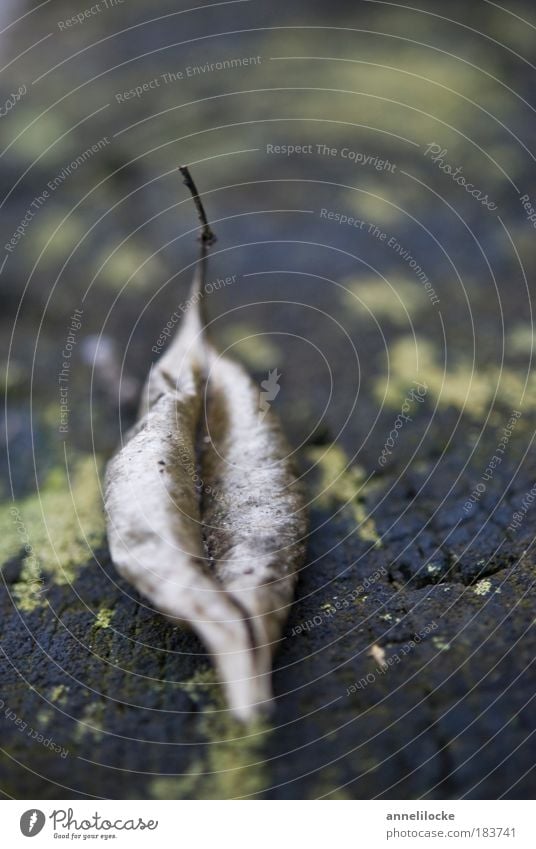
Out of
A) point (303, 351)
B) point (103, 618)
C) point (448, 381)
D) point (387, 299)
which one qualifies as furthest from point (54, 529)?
point (387, 299)

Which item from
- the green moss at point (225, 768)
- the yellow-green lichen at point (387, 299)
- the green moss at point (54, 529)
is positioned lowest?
the green moss at point (225, 768)

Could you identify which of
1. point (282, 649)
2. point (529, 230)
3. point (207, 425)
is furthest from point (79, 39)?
point (282, 649)

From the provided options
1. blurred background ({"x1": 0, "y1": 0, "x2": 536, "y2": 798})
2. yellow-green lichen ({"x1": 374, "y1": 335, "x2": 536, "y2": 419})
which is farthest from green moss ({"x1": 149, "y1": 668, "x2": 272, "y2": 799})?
yellow-green lichen ({"x1": 374, "y1": 335, "x2": 536, "y2": 419})

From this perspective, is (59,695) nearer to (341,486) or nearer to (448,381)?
(341,486)

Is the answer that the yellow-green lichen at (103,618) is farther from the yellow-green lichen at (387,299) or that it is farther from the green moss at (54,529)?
the yellow-green lichen at (387,299)

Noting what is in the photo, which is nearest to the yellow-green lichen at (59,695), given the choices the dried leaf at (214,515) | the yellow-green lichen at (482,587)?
the dried leaf at (214,515)
